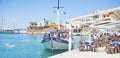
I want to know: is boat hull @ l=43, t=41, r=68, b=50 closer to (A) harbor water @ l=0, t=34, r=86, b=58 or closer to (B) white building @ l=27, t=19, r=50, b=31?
(A) harbor water @ l=0, t=34, r=86, b=58

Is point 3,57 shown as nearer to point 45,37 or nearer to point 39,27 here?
point 45,37

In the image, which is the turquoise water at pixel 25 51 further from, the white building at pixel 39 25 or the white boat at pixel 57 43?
the white building at pixel 39 25

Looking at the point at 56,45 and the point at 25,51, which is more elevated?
the point at 56,45

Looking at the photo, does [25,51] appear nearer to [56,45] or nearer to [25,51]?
[25,51]

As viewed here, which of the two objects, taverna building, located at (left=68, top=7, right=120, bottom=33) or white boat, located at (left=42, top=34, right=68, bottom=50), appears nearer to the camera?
taverna building, located at (left=68, top=7, right=120, bottom=33)

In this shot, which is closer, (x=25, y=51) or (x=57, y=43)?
(x=57, y=43)

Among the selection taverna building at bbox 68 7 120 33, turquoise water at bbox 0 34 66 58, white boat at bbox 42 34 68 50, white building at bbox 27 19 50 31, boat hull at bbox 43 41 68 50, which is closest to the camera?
taverna building at bbox 68 7 120 33

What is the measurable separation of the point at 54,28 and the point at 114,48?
46.4 ft

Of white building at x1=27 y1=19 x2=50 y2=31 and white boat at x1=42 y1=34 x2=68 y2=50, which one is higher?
white building at x1=27 y1=19 x2=50 y2=31

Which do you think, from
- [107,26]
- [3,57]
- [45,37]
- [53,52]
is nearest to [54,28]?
[45,37]

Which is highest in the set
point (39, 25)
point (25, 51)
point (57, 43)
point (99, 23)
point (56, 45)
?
point (39, 25)

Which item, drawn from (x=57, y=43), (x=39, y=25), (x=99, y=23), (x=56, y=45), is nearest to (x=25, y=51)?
(x=56, y=45)

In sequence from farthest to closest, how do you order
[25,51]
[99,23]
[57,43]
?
[25,51] < [57,43] < [99,23]

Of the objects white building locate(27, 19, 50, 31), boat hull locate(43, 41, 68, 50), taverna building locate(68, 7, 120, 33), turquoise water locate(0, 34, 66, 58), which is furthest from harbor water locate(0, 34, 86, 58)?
white building locate(27, 19, 50, 31)
